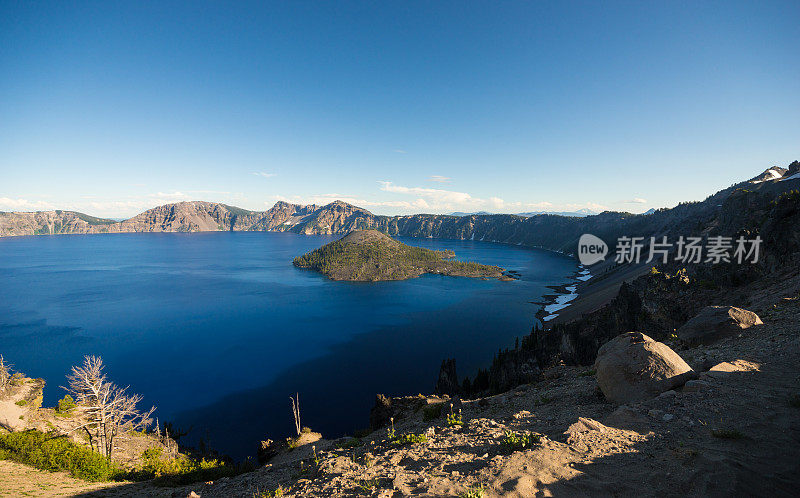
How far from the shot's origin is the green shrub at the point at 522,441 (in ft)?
35.4

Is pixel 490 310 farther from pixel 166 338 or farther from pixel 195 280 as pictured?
pixel 195 280

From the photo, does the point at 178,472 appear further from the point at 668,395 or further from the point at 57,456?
the point at 668,395

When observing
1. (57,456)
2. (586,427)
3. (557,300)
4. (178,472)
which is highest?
(586,427)

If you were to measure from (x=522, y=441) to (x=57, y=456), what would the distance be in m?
41.6

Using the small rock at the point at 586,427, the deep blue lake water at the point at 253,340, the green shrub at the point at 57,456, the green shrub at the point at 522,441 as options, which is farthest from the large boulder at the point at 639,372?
the deep blue lake water at the point at 253,340

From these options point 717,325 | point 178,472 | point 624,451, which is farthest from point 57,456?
point 717,325

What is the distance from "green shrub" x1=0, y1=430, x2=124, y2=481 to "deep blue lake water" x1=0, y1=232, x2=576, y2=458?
2510 centimetres

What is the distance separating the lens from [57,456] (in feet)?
91.1

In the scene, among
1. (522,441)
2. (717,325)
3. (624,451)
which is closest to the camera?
(624,451)

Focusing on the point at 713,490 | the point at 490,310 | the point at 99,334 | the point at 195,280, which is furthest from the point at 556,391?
the point at 195,280

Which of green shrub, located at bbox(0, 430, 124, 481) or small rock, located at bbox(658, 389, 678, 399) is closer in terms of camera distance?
small rock, located at bbox(658, 389, 678, 399)

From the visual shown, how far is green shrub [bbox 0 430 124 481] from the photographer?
1022 inches

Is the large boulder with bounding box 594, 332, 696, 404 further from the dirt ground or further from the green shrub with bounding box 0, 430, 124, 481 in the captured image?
the green shrub with bounding box 0, 430, 124, 481

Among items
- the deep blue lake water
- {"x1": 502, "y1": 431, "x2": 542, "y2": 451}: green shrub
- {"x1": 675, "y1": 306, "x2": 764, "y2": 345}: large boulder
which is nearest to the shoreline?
the deep blue lake water
